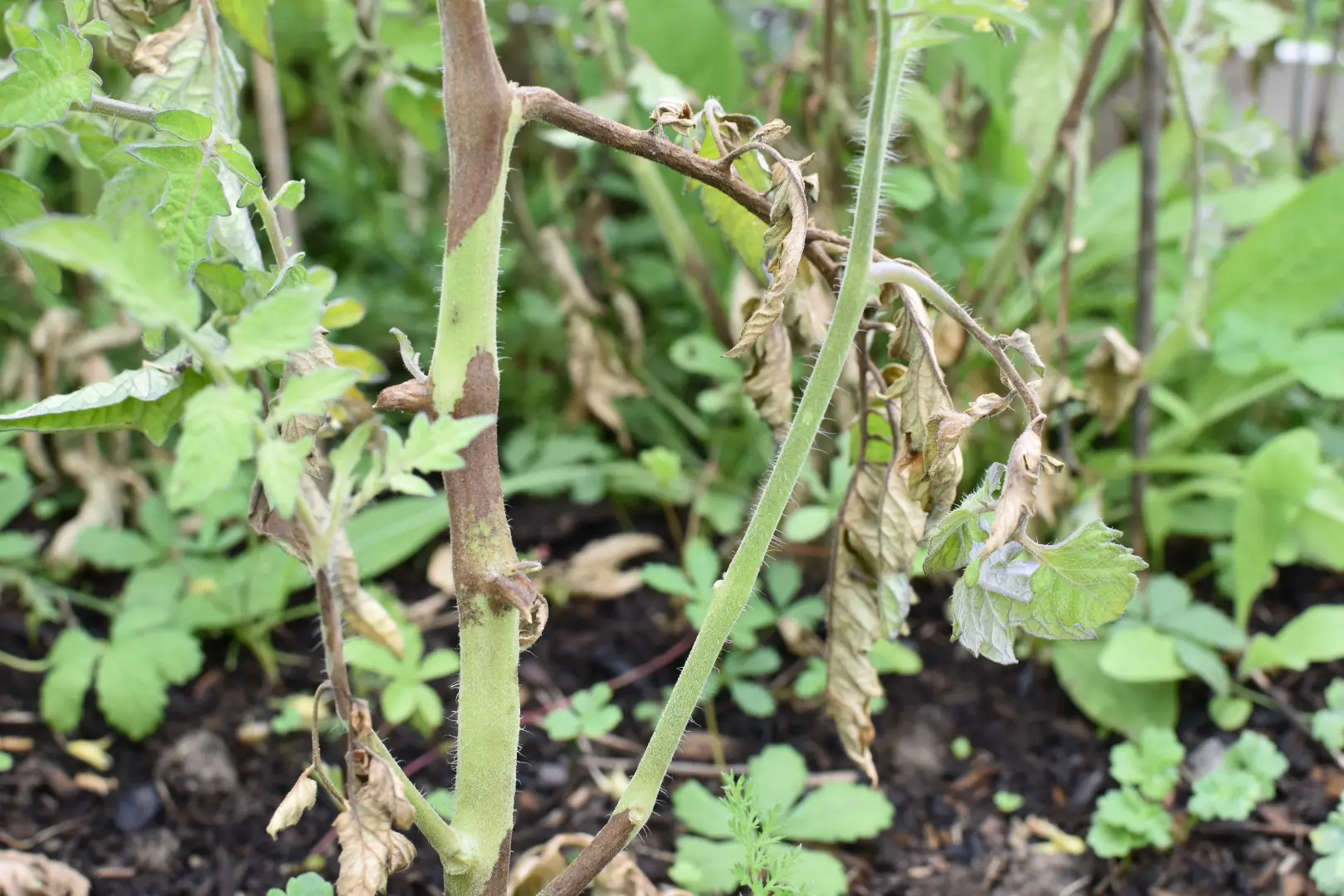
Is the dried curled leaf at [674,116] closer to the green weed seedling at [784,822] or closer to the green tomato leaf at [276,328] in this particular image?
the green tomato leaf at [276,328]

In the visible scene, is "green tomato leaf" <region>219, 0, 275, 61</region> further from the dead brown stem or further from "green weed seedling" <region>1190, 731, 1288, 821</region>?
"green weed seedling" <region>1190, 731, 1288, 821</region>

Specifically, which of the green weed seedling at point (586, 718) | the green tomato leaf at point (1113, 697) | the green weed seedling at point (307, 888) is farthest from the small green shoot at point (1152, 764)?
the green weed seedling at point (307, 888)

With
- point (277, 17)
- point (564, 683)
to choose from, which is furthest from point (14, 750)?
point (277, 17)

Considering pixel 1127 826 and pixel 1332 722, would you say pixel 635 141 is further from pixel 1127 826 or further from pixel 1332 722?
pixel 1332 722

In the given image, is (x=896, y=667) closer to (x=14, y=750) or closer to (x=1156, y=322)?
(x=1156, y=322)

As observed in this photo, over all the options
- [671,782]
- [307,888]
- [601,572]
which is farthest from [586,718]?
[307,888]

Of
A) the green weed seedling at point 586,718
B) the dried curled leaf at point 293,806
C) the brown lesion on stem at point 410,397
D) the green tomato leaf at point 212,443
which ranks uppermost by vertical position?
the green tomato leaf at point 212,443

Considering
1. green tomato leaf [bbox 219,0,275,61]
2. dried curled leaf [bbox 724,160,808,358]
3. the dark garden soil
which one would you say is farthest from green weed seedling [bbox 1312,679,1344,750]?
green tomato leaf [bbox 219,0,275,61]
